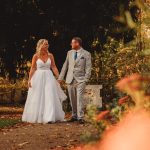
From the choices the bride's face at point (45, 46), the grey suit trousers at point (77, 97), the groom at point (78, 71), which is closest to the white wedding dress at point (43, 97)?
the bride's face at point (45, 46)

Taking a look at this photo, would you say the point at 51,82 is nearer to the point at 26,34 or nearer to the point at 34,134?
the point at 34,134

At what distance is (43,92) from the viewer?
16.1m

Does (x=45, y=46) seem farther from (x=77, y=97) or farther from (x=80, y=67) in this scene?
(x=77, y=97)

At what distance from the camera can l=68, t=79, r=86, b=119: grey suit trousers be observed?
1499 centimetres

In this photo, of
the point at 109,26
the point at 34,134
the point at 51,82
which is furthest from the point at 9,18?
the point at 34,134

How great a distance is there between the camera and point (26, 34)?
22984 mm

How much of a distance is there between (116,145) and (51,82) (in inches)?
485

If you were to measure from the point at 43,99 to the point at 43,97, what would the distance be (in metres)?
0.06

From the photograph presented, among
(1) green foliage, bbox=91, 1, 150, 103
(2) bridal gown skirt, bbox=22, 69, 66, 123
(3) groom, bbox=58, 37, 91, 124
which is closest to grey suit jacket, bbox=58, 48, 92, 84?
(3) groom, bbox=58, 37, 91, 124

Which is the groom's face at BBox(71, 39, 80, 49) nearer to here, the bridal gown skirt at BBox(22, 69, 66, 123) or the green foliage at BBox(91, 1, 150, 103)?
the bridal gown skirt at BBox(22, 69, 66, 123)

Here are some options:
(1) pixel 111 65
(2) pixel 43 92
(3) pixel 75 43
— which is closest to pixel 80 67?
(3) pixel 75 43

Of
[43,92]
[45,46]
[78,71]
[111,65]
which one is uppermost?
[45,46]

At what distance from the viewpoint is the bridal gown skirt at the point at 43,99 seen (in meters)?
15.7

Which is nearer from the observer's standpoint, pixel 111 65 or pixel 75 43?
pixel 75 43
